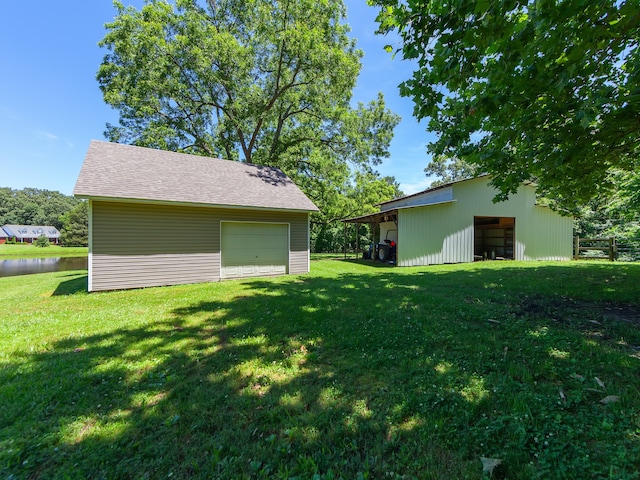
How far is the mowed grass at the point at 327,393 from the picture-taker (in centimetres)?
181

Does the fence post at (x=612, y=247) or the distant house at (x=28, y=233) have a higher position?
the distant house at (x=28, y=233)

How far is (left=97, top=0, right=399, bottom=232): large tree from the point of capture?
15.2 metres

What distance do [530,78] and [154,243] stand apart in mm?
9641

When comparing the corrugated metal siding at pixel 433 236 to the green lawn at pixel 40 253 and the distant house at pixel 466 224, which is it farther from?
the green lawn at pixel 40 253

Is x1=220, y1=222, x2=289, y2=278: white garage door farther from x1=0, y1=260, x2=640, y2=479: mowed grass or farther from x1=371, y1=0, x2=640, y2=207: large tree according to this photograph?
x1=371, y1=0, x2=640, y2=207: large tree

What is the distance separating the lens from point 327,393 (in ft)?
8.51

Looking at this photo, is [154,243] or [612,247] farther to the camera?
[612,247]

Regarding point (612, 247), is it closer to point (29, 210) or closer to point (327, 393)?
point (327, 393)

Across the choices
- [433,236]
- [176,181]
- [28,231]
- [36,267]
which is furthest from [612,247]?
[28,231]

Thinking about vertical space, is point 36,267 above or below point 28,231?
below

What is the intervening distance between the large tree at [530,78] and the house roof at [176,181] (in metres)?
6.84

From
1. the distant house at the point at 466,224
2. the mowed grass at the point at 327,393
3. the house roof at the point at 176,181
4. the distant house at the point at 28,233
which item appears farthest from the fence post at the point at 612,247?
the distant house at the point at 28,233

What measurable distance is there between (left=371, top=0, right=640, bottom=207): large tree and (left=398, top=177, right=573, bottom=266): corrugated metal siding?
24.8 ft

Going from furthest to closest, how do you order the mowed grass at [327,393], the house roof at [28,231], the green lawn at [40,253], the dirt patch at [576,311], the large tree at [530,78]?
the house roof at [28,231]
the green lawn at [40,253]
the dirt patch at [576,311]
the large tree at [530,78]
the mowed grass at [327,393]
